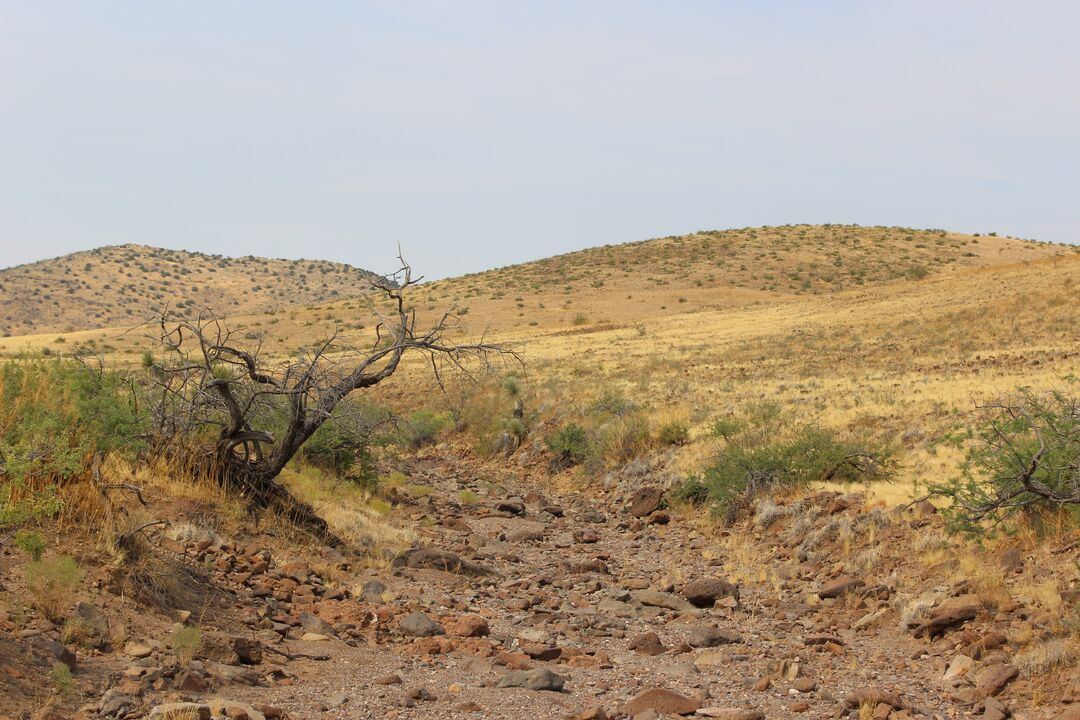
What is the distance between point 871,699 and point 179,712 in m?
5.20

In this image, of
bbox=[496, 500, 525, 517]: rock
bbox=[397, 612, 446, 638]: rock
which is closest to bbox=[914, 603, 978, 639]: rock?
bbox=[397, 612, 446, 638]: rock

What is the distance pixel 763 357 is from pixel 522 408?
32.1 feet

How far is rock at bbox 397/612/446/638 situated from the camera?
9141mm

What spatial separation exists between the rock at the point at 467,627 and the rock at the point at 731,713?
263cm

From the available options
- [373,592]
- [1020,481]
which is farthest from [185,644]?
[1020,481]

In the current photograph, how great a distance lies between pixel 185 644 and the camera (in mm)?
7141

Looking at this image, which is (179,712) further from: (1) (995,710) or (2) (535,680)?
(1) (995,710)

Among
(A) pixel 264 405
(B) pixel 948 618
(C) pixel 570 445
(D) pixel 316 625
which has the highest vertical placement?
(A) pixel 264 405

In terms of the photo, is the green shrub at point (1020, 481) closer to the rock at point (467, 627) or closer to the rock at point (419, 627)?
the rock at point (467, 627)

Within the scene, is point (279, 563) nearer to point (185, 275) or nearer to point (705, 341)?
point (705, 341)

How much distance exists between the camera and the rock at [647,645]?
9.35 metres

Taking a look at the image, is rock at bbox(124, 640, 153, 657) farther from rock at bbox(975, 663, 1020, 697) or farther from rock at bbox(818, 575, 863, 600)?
rock at bbox(818, 575, 863, 600)

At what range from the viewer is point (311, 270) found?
127875mm

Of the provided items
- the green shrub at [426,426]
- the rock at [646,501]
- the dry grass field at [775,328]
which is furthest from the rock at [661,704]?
the green shrub at [426,426]
